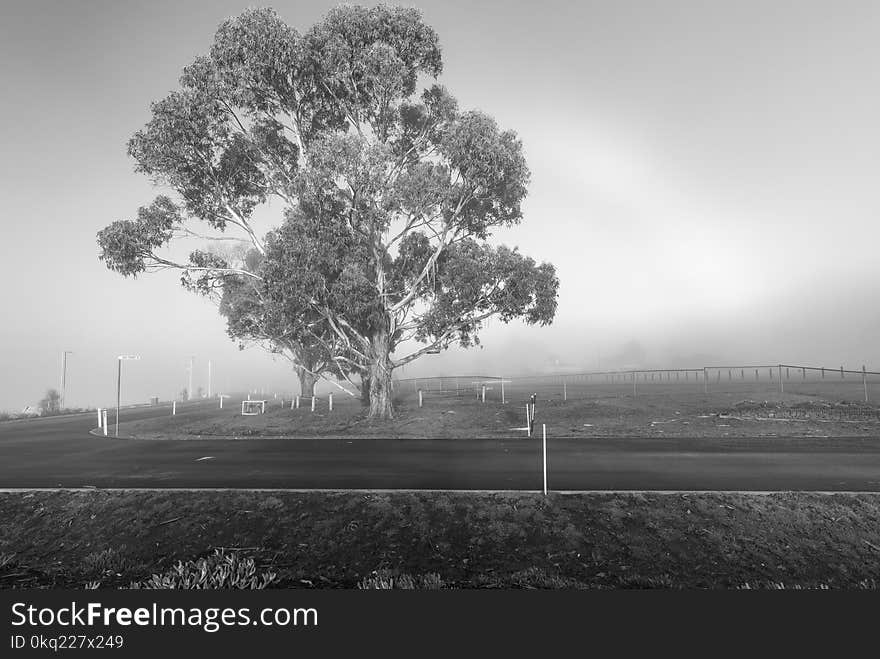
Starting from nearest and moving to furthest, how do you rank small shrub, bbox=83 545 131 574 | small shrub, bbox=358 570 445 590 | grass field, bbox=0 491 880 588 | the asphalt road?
small shrub, bbox=358 570 445 590, grass field, bbox=0 491 880 588, small shrub, bbox=83 545 131 574, the asphalt road

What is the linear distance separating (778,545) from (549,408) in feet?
71.1

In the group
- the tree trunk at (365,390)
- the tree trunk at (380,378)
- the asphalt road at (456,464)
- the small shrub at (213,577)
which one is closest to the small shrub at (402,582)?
the small shrub at (213,577)

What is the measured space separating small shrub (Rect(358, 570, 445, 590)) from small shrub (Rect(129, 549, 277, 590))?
1269mm

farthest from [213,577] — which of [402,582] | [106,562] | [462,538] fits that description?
[462,538]

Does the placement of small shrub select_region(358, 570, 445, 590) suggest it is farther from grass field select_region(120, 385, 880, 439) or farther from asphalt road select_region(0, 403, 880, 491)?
grass field select_region(120, 385, 880, 439)

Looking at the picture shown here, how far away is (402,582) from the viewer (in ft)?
18.1

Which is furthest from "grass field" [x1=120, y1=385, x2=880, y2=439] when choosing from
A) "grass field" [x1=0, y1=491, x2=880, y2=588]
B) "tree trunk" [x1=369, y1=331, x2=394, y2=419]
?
"grass field" [x1=0, y1=491, x2=880, y2=588]

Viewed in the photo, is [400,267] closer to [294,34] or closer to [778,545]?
[294,34]

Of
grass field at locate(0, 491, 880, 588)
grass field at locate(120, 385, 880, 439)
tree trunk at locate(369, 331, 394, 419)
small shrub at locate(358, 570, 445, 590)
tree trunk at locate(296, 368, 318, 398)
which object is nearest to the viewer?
small shrub at locate(358, 570, 445, 590)

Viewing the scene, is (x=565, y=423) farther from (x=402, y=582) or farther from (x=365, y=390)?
(x=402, y=582)

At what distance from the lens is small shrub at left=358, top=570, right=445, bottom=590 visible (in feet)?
17.8

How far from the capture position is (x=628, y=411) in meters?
24.9

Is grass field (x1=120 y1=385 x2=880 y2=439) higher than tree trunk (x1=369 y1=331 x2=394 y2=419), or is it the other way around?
tree trunk (x1=369 y1=331 x2=394 y2=419)

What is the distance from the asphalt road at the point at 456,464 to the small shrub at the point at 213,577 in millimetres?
3356
